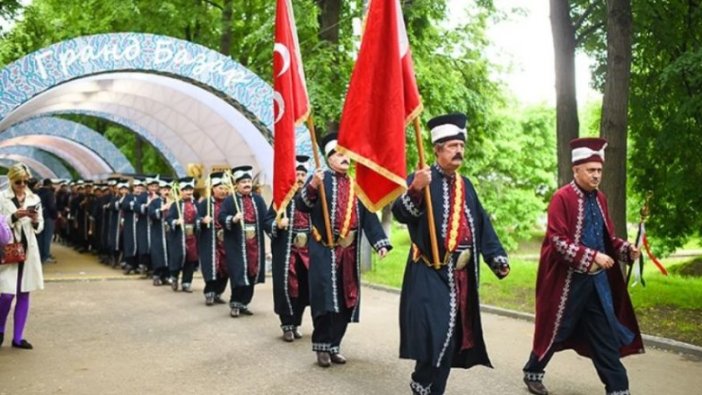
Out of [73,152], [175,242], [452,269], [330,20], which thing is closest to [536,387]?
[452,269]

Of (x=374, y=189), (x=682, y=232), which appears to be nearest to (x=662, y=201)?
(x=682, y=232)

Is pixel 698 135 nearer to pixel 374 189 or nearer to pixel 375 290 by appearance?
pixel 375 290

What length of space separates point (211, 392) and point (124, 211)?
11546mm

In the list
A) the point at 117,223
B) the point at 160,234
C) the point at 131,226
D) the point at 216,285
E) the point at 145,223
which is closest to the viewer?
the point at 216,285

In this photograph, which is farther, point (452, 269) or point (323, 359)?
point (323, 359)

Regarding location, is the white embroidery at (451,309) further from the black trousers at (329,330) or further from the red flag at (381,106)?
the black trousers at (329,330)

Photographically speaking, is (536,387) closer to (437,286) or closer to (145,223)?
(437,286)

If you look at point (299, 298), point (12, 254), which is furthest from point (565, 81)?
point (12, 254)

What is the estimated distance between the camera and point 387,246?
22.8 feet

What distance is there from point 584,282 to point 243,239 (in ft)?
18.8

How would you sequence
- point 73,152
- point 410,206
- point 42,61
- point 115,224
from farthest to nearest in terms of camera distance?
point 73,152 < point 115,224 < point 42,61 < point 410,206

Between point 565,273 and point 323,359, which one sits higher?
point 565,273

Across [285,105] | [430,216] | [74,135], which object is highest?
[74,135]

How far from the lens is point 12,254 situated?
7586 millimetres
